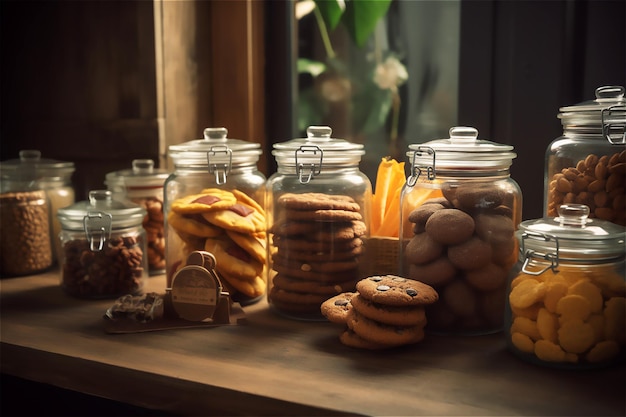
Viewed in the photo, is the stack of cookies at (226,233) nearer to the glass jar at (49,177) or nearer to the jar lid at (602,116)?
the glass jar at (49,177)

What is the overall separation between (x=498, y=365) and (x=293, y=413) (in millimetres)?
289

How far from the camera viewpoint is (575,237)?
33.6 inches

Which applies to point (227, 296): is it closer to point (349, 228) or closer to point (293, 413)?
point (349, 228)

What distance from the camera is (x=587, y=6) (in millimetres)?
1275

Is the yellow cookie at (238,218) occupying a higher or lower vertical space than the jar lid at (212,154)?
lower

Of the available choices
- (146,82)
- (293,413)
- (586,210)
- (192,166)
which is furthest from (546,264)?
(146,82)

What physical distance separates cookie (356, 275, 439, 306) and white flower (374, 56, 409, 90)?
26.2 inches

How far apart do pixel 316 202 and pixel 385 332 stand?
9.6 inches

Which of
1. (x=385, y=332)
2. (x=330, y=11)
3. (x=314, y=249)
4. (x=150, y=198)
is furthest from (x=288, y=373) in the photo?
(x=330, y=11)

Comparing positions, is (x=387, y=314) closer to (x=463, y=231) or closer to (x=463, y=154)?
(x=463, y=231)

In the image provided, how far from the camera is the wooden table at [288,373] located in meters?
0.78

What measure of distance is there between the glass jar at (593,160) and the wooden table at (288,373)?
0.76ft

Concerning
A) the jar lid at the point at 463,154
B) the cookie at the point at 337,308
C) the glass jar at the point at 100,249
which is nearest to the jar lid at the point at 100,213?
the glass jar at the point at 100,249

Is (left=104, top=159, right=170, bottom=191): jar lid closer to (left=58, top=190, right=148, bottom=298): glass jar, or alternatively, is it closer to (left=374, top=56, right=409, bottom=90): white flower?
(left=58, top=190, right=148, bottom=298): glass jar
